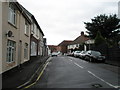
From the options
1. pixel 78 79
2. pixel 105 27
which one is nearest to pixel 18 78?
pixel 78 79

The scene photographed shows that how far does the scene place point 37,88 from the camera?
324 inches

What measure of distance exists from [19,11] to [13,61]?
4.73 metres

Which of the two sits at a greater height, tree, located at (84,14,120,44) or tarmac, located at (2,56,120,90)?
tree, located at (84,14,120,44)

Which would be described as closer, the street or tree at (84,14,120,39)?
the street

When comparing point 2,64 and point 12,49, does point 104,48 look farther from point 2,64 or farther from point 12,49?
point 2,64

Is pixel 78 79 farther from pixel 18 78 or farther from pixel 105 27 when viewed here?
pixel 105 27

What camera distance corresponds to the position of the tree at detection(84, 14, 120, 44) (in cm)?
4950

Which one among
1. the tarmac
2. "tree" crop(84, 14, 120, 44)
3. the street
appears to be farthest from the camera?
"tree" crop(84, 14, 120, 44)

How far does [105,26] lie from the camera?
165ft

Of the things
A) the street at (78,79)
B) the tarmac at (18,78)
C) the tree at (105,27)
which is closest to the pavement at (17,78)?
the tarmac at (18,78)

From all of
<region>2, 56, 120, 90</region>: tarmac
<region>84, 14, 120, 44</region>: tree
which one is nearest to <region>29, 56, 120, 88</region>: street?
<region>2, 56, 120, 90</region>: tarmac

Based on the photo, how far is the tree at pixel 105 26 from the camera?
1950 inches

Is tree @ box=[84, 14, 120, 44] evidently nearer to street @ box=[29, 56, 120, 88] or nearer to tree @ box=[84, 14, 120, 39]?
tree @ box=[84, 14, 120, 39]

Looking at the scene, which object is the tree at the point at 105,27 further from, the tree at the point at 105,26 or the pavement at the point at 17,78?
the pavement at the point at 17,78
